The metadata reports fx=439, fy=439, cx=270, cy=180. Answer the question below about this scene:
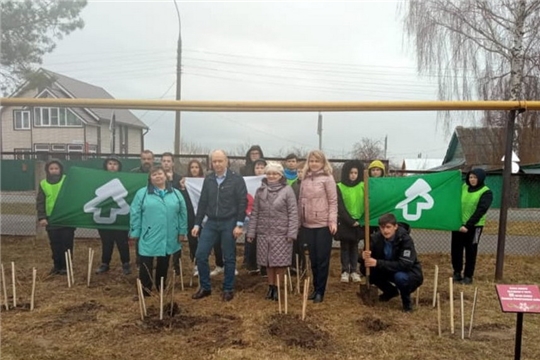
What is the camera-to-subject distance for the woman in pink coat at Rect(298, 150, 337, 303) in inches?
198

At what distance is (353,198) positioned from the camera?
5949mm

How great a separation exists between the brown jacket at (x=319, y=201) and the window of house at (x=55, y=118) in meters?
31.8

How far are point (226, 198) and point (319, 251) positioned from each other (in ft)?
4.04

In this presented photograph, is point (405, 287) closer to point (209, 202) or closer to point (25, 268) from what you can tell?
point (209, 202)

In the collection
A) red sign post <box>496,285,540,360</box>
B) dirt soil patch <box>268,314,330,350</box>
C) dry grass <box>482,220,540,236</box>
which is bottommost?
dry grass <box>482,220,540,236</box>

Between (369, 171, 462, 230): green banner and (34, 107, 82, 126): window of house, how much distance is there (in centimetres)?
3129

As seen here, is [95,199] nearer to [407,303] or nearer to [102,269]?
[102,269]

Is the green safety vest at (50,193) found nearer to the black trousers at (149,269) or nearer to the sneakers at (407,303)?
the black trousers at (149,269)

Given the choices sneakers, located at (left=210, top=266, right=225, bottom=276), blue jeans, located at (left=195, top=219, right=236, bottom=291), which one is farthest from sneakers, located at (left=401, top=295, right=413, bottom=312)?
sneakers, located at (left=210, top=266, right=225, bottom=276)

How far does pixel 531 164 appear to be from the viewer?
811 inches

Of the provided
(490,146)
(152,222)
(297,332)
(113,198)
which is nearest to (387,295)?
(297,332)

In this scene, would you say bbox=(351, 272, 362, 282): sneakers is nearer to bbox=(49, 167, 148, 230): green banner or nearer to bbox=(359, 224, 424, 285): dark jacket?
bbox=(359, 224, 424, 285): dark jacket

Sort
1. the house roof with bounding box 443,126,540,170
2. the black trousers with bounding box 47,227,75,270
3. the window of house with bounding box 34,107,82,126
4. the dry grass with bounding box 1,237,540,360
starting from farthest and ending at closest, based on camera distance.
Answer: the window of house with bounding box 34,107,82,126 → the house roof with bounding box 443,126,540,170 → the black trousers with bounding box 47,227,75,270 → the dry grass with bounding box 1,237,540,360

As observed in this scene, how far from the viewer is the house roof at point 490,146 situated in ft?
67.5
